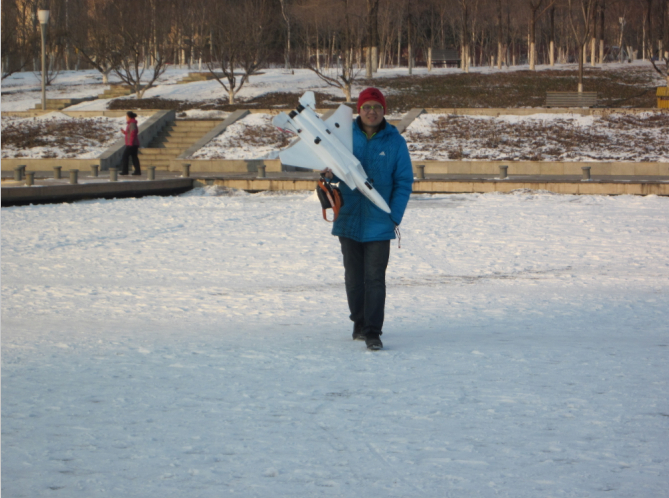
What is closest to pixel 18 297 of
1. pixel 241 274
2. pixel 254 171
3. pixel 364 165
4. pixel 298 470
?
pixel 241 274

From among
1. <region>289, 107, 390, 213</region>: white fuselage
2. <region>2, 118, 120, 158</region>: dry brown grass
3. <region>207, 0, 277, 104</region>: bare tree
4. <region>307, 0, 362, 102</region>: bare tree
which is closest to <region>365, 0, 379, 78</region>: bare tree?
<region>307, 0, 362, 102</region>: bare tree

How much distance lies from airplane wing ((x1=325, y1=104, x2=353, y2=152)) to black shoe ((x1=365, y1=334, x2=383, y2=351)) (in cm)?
133

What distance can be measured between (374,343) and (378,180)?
3.73 feet

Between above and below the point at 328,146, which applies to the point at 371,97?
above

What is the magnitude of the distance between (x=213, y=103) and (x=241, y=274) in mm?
28615

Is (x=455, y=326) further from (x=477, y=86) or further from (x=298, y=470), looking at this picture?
(x=477, y=86)

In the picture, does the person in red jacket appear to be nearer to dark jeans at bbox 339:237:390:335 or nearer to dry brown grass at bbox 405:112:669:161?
dry brown grass at bbox 405:112:669:161

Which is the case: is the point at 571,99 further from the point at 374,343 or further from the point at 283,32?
the point at 283,32

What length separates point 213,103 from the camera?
1438 inches

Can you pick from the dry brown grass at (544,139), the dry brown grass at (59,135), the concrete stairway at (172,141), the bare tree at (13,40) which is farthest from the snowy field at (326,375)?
the bare tree at (13,40)

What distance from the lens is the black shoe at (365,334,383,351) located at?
5568mm

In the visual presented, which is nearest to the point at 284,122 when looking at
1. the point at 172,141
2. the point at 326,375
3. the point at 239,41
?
the point at 326,375

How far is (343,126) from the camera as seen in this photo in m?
5.95

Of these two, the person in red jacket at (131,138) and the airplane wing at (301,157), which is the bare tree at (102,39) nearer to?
the person in red jacket at (131,138)
